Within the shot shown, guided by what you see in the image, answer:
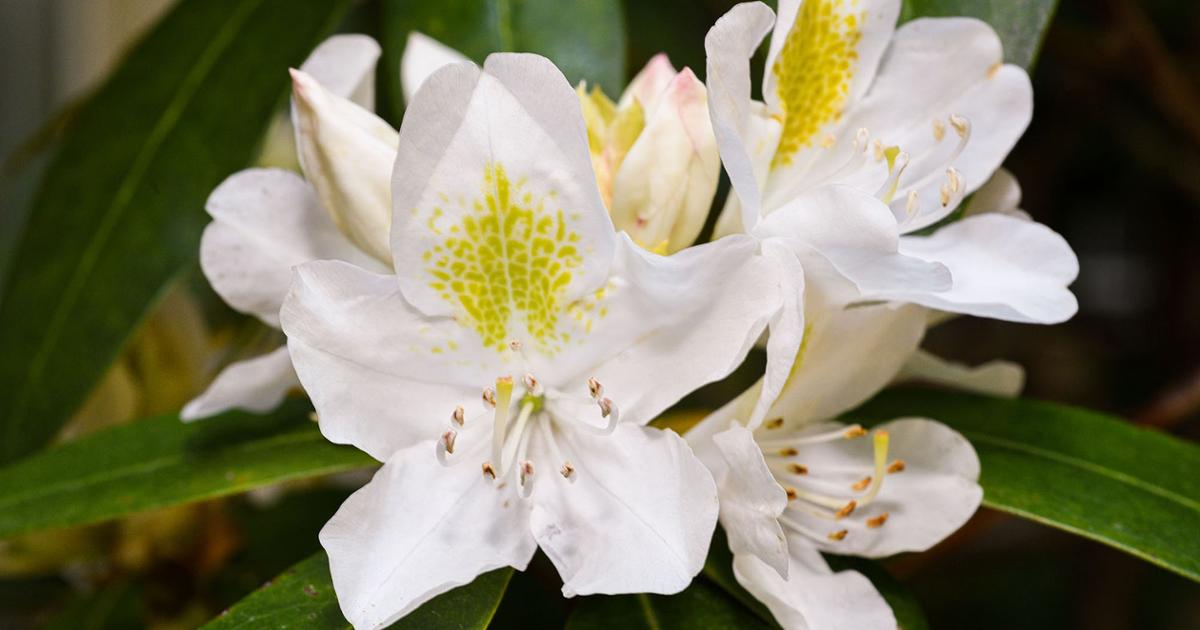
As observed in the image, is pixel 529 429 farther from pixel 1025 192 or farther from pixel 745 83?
pixel 1025 192

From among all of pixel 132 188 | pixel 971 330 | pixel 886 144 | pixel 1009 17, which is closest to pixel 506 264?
pixel 886 144

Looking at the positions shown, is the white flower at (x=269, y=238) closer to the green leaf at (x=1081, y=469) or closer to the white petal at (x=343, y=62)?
the white petal at (x=343, y=62)

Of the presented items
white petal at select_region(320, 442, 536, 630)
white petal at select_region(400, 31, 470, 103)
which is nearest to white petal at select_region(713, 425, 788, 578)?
white petal at select_region(320, 442, 536, 630)

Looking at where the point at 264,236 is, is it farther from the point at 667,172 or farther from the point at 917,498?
the point at 917,498

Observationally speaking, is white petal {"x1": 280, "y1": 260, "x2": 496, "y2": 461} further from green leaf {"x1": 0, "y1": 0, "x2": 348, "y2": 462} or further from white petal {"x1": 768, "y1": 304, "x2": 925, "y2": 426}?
green leaf {"x1": 0, "y1": 0, "x2": 348, "y2": 462}

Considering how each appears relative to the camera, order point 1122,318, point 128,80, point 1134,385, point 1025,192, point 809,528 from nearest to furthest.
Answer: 1. point 809,528
2. point 128,80
3. point 1025,192
4. point 1134,385
5. point 1122,318

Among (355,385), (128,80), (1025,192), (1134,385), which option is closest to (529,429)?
(355,385)
